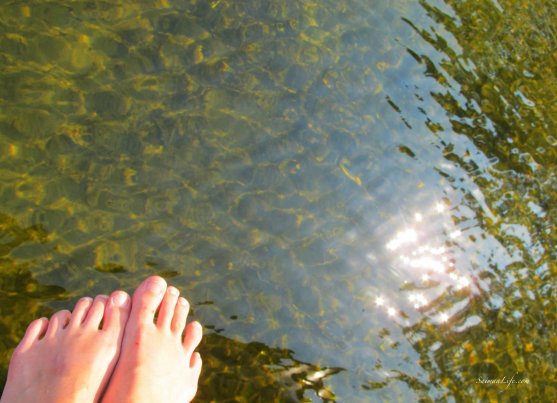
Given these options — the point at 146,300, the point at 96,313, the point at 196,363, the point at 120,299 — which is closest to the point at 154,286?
the point at 146,300

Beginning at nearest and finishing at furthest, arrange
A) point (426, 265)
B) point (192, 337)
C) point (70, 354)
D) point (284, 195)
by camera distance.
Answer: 1. point (70, 354)
2. point (192, 337)
3. point (284, 195)
4. point (426, 265)

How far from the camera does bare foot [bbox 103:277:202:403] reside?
111 inches

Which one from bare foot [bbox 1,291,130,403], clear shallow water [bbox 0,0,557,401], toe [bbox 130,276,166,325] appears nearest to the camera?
bare foot [bbox 1,291,130,403]

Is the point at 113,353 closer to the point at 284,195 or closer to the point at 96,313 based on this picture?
the point at 96,313

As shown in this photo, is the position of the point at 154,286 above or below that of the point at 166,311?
above

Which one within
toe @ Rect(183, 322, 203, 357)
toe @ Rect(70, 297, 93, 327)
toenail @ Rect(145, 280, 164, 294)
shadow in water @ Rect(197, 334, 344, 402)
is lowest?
shadow in water @ Rect(197, 334, 344, 402)

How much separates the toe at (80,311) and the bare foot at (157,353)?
0.22 meters

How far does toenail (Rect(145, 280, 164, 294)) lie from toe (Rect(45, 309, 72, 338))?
0.40 metres

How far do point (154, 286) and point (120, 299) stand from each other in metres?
0.18

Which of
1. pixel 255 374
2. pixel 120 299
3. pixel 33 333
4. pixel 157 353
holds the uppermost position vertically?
pixel 120 299

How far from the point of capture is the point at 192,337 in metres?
3.09

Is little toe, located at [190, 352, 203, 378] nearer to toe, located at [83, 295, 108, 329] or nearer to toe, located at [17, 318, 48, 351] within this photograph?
toe, located at [83, 295, 108, 329]

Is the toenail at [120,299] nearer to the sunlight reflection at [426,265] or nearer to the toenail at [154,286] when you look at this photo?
the toenail at [154,286]

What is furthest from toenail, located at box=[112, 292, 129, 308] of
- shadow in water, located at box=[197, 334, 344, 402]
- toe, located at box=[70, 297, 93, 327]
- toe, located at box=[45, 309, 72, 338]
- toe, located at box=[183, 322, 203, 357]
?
shadow in water, located at box=[197, 334, 344, 402]
